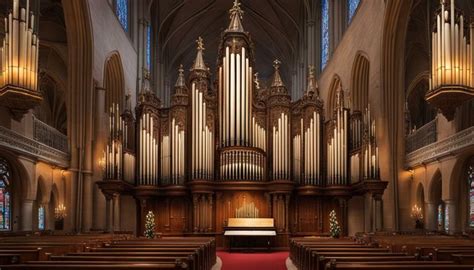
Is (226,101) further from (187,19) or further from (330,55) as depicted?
(187,19)

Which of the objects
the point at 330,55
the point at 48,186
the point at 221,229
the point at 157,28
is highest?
the point at 157,28

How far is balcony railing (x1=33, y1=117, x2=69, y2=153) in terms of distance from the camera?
23609 mm

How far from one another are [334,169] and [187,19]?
2708 centimetres

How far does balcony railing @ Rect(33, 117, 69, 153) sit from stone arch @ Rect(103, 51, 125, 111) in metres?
6.10

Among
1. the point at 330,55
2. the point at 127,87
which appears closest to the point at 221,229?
the point at 127,87

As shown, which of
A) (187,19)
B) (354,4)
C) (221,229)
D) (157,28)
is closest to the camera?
(221,229)

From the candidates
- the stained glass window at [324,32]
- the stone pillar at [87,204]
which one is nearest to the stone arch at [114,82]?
the stone pillar at [87,204]

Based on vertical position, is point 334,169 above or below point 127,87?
below

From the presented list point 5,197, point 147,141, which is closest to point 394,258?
point 5,197

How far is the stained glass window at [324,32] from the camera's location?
124 ft

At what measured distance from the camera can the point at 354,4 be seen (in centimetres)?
A: 3112

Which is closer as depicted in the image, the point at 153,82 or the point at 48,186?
the point at 48,186

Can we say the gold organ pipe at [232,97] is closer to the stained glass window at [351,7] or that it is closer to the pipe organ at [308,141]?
the pipe organ at [308,141]

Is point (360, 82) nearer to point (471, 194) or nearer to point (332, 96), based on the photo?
point (332, 96)
